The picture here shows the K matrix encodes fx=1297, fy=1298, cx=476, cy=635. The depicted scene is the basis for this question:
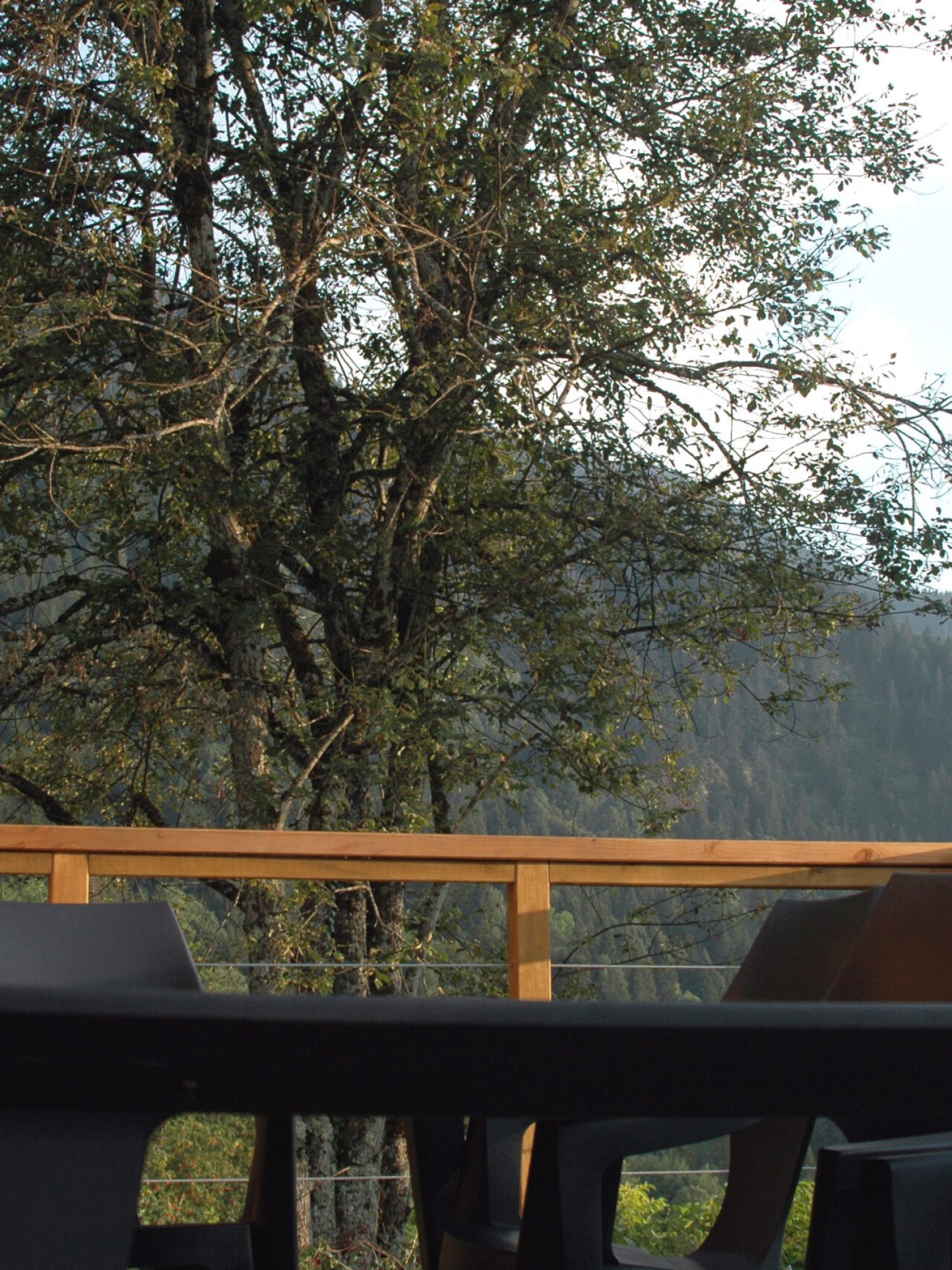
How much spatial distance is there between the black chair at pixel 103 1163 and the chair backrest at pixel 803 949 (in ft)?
2.14

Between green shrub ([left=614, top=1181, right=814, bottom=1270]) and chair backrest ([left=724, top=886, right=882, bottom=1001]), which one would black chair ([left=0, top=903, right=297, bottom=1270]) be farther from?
green shrub ([left=614, top=1181, right=814, bottom=1270])

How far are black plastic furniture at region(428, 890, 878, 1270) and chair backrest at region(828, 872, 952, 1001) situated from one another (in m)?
0.04

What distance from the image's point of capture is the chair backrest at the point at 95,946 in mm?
1585

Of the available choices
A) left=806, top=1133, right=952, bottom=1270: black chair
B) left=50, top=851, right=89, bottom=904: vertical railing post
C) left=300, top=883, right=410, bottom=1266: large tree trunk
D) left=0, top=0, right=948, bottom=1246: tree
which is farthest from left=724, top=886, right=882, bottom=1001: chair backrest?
left=300, top=883, right=410, bottom=1266: large tree trunk

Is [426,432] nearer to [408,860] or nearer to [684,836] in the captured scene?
[684,836]

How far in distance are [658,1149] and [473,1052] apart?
76 centimetres

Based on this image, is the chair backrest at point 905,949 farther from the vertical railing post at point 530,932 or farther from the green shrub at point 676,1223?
the green shrub at point 676,1223

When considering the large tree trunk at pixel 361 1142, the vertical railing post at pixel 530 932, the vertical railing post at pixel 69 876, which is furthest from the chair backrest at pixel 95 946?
the large tree trunk at pixel 361 1142

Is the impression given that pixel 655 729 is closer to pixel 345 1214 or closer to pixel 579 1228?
pixel 345 1214

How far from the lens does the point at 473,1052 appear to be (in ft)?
1.96

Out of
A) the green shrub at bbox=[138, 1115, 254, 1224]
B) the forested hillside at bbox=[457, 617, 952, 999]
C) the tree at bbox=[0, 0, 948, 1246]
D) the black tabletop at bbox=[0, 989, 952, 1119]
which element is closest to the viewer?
the black tabletop at bbox=[0, 989, 952, 1119]

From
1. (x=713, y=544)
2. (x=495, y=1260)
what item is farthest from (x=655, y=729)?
(x=495, y=1260)

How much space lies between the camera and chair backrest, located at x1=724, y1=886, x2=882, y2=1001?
5.27ft

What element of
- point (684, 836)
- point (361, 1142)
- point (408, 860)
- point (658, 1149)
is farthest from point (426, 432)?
point (658, 1149)
